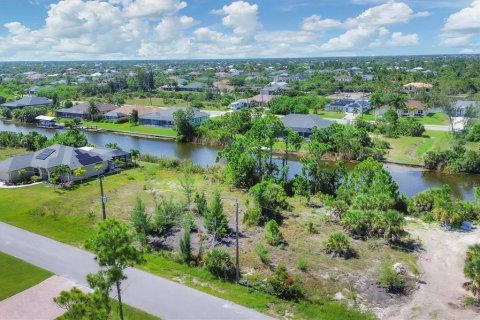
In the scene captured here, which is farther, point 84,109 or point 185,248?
point 84,109

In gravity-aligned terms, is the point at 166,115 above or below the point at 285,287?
above

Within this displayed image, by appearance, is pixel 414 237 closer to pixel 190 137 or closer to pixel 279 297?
pixel 279 297

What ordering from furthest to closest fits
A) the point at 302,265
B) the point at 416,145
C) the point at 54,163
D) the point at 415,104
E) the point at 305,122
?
1. the point at 415,104
2. the point at 305,122
3. the point at 416,145
4. the point at 54,163
5. the point at 302,265

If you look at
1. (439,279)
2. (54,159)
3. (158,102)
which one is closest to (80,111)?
(158,102)

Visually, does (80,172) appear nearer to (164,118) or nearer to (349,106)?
(164,118)

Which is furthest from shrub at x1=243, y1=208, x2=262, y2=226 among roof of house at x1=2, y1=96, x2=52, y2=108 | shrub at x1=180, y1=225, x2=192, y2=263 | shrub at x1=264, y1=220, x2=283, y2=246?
roof of house at x1=2, y1=96, x2=52, y2=108

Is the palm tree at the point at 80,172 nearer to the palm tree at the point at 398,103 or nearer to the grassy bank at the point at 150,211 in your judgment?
the grassy bank at the point at 150,211

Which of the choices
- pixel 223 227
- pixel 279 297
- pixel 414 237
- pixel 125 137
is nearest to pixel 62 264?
pixel 223 227
